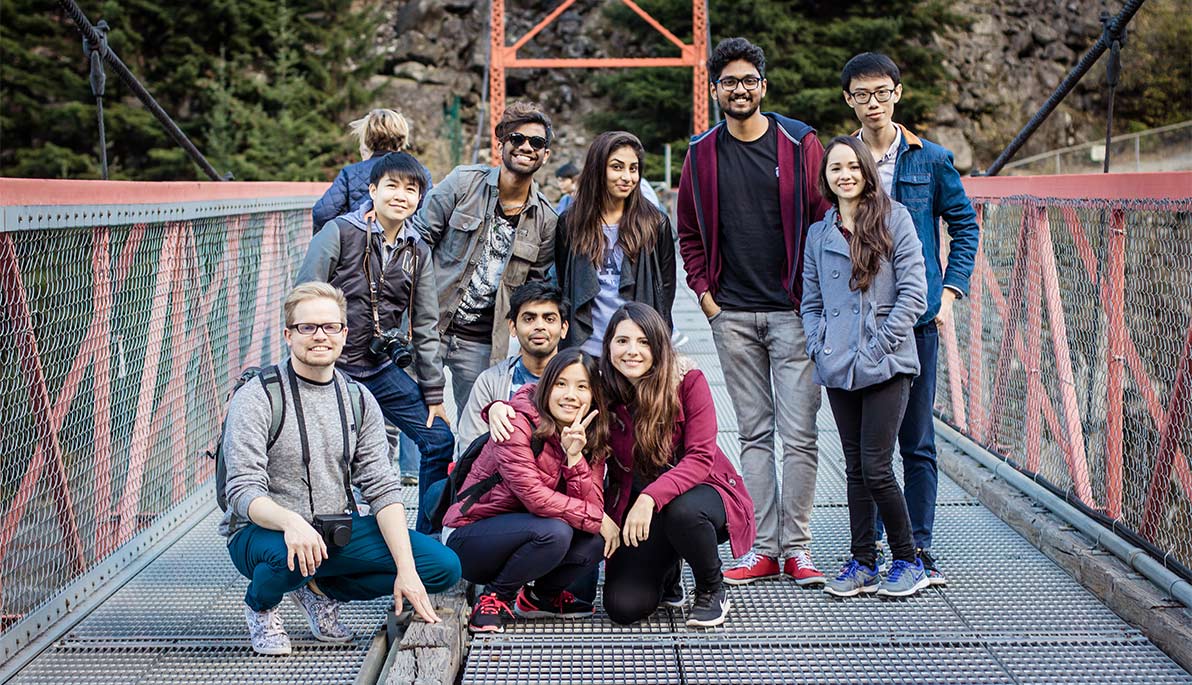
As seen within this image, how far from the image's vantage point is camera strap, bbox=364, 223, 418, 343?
3717 millimetres

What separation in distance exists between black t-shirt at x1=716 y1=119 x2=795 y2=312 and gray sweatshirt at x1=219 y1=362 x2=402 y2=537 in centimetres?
126

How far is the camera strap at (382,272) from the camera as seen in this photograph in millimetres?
3717

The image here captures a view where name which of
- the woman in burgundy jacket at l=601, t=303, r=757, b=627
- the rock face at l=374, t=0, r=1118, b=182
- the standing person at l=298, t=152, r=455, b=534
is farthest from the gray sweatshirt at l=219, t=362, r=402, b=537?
the rock face at l=374, t=0, r=1118, b=182

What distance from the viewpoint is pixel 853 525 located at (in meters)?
3.56

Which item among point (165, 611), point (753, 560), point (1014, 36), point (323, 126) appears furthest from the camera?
point (1014, 36)

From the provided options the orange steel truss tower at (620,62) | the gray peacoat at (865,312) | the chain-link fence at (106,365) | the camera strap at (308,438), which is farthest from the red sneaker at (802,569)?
the orange steel truss tower at (620,62)

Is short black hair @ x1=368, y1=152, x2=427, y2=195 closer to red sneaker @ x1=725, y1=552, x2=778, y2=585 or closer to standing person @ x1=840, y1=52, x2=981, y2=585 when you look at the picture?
standing person @ x1=840, y1=52, x2=981, y2=585

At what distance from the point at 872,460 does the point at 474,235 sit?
4.89 ft

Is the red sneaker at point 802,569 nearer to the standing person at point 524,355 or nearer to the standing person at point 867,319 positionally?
the standing person at point 867,319

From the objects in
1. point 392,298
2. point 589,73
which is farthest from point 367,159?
point 589,73

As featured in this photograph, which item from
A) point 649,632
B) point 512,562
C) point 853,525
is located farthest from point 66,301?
point 853,525

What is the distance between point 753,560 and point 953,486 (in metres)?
1.62

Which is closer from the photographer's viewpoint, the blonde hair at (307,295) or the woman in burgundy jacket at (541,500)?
the blonde hair at (307,295)

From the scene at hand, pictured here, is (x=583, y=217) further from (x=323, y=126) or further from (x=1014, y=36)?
(x=1014, y=36)
